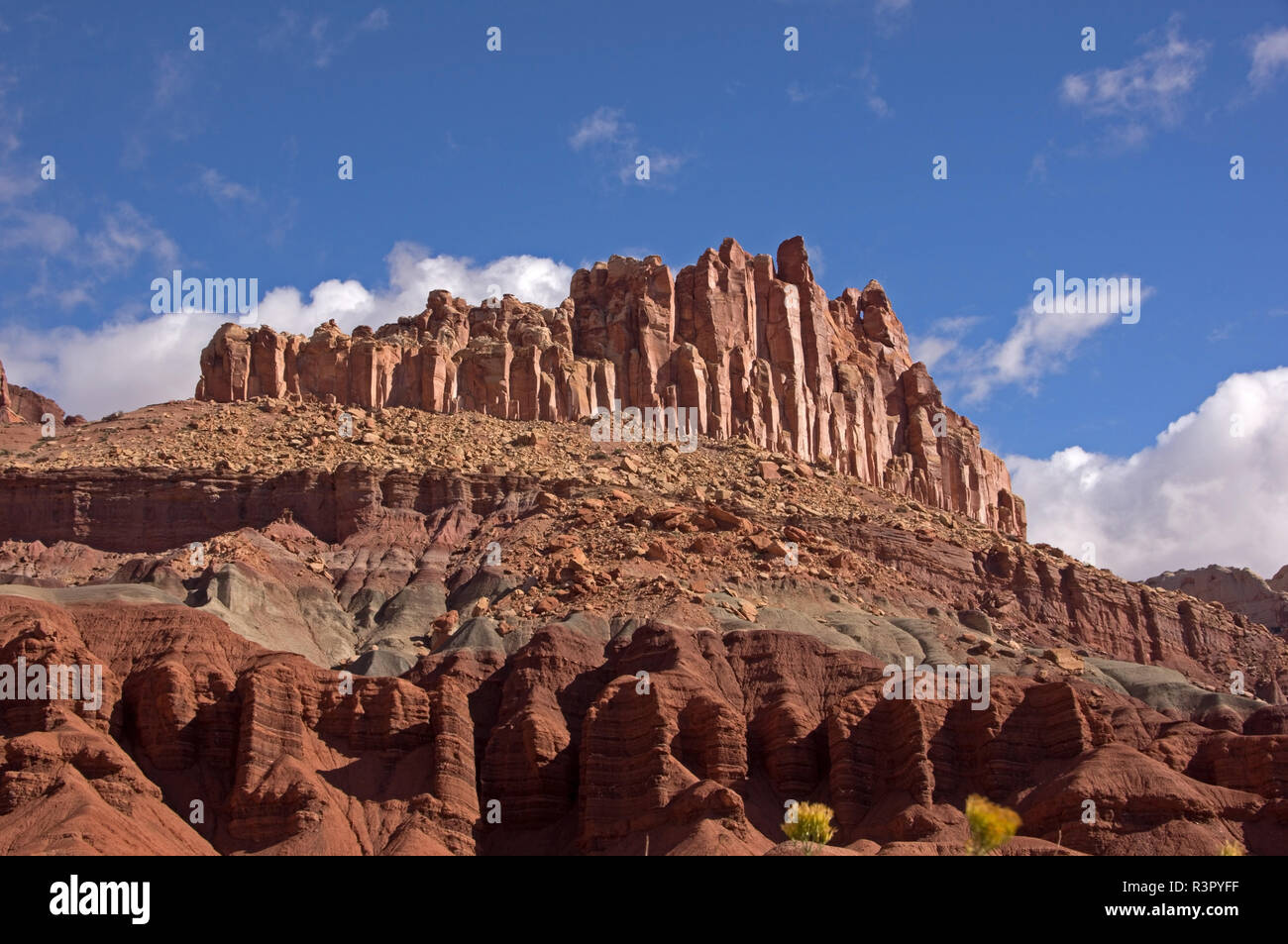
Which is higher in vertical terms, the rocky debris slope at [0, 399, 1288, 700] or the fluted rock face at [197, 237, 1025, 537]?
the fluted rock face at [197, 237, 1025, 537]

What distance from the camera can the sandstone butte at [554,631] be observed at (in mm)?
69500

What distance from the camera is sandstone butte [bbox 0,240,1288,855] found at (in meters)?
69.5

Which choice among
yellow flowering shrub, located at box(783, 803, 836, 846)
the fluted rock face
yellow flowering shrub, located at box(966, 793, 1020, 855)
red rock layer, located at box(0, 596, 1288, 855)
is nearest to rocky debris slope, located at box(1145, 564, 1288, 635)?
the fluted rock face

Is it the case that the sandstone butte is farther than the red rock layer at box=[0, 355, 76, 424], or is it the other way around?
the red rock layer at box=[0, 355, 76, 424]

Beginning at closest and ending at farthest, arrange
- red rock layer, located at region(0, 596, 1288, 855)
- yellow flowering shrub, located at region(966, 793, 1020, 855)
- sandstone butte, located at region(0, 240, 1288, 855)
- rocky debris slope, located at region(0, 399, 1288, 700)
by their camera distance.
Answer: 1. yellow flowering shrub, located at region(966, 793, 1020, 855)
2. red rock layer, located at region(0, 596, 1288, 855)
3. sandstone butte, located at region(0, 240, 1288, 855)
4. rocky debris slope, located at region(0, 399, 1288, 700)

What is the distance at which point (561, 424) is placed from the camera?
12338 centimetres

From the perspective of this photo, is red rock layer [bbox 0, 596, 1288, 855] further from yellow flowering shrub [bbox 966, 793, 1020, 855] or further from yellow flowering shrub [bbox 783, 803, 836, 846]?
yellow flowering shrub [bbox 966, 793, 1020, 855]

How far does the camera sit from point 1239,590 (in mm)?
151000

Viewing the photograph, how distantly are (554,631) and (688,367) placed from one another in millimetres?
52378

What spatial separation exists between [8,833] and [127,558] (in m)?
38.5

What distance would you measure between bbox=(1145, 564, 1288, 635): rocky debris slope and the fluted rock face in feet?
54.4
